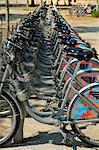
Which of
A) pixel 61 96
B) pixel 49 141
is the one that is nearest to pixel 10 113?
pixel 49 141

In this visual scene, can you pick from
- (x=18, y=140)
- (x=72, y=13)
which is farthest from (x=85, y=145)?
(x=72, y=13)

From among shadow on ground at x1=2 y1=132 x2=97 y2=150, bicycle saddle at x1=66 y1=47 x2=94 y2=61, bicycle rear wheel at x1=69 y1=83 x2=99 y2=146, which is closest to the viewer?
bicycle saddle at x1=66 y1=47 x2=94 y2=61

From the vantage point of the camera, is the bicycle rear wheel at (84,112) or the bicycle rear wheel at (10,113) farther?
the bicycle rear wheel at (84,112)

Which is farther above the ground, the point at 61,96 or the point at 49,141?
the point at 61,96

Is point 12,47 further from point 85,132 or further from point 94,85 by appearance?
point 85,132

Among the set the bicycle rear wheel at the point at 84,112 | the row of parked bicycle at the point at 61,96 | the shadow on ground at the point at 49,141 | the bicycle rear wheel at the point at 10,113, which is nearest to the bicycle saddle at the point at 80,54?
the row of parked bicycle at the point at 61,96

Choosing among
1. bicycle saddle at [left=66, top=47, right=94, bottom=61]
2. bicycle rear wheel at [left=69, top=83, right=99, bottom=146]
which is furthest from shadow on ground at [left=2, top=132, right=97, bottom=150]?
bicycle saddle at [left=66, top=47, right=94, bottom=61]

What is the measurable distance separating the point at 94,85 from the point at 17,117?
3.02ft

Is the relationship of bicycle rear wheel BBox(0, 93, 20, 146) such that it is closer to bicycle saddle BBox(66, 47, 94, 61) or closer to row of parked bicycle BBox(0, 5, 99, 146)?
row of parked bicycle BBox(0, 5, 99, 146)

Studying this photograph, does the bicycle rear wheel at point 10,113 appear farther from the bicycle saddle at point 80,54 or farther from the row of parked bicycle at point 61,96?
the bicycle saddle at point 80,54

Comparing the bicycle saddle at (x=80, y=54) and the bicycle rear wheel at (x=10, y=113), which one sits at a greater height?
the bicycle saddle at (x=80, y=54)

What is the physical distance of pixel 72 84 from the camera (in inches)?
181

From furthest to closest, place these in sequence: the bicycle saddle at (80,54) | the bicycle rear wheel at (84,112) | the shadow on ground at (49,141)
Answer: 1. the shadow on ground at (49,141)
2. the bicycle rear wheel at (84,112)
3. the bicycle saddle at (80,54)

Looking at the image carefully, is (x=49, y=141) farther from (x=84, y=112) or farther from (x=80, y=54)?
(x=80, y=54)
